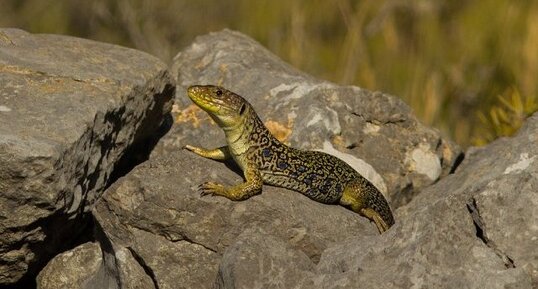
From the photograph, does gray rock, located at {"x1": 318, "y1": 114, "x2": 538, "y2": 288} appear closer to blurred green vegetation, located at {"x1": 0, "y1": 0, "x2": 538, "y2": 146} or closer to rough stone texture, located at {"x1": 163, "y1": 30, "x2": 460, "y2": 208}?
rough stone texture, located at {"x1": 163, "y1": 30, "x2": 460, "y2": 208}

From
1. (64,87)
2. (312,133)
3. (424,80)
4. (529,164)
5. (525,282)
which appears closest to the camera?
(525,282)

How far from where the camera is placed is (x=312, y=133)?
6953 mm

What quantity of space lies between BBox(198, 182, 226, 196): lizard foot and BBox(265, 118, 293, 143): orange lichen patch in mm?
1186

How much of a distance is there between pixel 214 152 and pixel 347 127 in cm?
101

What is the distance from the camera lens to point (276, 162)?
639 cm

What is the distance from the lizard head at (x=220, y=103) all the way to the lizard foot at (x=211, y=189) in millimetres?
578

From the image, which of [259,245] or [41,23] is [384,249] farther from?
[41,23]

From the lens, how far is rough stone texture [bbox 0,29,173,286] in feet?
17.5

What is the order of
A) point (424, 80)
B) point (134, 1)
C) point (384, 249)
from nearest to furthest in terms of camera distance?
point (384, 249)
point (424, 80)
point (134, 1)

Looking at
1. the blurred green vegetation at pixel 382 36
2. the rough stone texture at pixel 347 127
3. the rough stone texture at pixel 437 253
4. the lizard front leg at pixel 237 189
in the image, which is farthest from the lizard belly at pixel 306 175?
the blurred green vegetation at pixel 382 36

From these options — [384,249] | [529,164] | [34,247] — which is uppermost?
[529,164]

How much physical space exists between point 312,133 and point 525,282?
256 cm

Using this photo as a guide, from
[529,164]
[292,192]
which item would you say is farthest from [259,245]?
[529,164]

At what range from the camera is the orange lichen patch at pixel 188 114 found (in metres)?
7.19
